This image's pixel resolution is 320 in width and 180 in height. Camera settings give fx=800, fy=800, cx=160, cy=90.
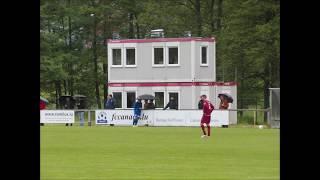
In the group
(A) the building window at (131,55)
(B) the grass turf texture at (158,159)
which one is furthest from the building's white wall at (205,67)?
(B) the grass turf texture at (158,159)

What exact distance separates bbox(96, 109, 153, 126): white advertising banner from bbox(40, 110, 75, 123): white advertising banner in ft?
6.13

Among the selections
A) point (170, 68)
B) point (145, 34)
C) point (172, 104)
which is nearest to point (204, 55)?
point (170, 68)

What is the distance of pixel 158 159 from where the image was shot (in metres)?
19.5

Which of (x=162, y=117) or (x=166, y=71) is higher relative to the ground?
(x=166, y=71)

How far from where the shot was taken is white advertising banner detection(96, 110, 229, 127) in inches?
1681

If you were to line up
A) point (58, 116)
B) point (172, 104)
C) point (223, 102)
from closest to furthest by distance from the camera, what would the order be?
point (58, 116) → point (223, 102) → point (172, 104)

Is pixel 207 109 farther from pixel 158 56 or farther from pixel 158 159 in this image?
pixel 158 56

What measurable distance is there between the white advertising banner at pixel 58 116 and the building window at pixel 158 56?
8467mm

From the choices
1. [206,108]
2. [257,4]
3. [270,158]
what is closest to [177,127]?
[206,108]

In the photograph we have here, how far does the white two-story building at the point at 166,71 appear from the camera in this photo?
51.6 meters

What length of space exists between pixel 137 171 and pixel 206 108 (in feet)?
56.2

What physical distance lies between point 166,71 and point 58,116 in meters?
9.01

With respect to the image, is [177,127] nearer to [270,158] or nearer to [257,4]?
[257,4]

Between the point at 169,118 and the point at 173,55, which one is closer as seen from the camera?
the point at 169,118
